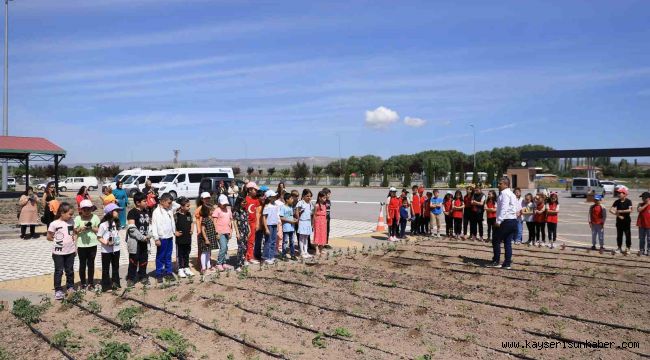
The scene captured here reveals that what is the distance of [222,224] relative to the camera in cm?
995

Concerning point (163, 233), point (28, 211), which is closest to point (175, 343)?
point (163, 233)

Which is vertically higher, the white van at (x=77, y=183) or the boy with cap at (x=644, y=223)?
the white van at (x=77, y=183)

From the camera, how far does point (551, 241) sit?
43.2 ft

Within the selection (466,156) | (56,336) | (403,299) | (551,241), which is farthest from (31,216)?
(466,156)

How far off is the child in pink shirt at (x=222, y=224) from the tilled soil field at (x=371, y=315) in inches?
28.0

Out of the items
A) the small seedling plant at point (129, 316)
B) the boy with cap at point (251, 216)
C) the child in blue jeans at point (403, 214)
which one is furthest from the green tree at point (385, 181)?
the small seedling plant at point (129, 316)

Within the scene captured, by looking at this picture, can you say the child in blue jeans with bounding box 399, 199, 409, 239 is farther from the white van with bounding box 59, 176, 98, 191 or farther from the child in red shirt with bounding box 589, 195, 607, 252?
the white van with bounding box 59, 176, 98, 191

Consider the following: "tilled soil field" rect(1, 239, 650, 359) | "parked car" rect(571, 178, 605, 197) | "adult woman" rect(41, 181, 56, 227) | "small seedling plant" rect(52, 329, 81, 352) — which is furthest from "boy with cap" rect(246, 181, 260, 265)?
"parked car" rect(571, 178, 605, 197)

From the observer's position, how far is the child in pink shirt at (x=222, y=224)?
32.7 ft

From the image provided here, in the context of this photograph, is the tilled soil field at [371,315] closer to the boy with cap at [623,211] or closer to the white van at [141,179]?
the boy with cap at [623,211]

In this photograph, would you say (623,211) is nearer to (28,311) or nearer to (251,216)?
(251,216)

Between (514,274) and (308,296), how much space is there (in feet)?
13.0

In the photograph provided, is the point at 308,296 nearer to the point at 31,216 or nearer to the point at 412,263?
the point at 412,263

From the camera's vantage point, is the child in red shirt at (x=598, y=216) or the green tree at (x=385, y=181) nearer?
the child in red shirt at (x=598, y=216)
